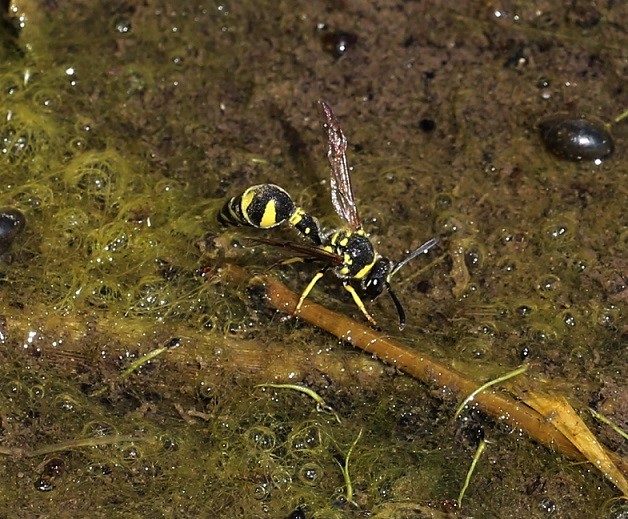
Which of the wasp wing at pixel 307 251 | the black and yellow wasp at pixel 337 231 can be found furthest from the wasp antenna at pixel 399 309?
the wasp wing at pixel 307 251

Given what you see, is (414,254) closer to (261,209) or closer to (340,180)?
(340,180)

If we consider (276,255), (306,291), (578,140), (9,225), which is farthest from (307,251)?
(578,140)

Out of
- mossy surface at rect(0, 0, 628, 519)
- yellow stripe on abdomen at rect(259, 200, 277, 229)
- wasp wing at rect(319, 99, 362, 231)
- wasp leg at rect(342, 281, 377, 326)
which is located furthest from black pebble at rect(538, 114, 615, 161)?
yellow stripe on abdomen at rect(259, 200, 277, 229)

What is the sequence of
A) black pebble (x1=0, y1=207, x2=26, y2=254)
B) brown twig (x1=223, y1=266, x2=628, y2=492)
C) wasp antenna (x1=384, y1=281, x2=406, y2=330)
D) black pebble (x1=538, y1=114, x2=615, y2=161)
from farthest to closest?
black pebble (x1=538, y1=114, x2=615, y2=161)
black pebble (x1=0, y1=207, x2=26, y2=254)
wasp antenna (x1=384, y1=281, x2=406, y2=330)
brown twig (x1=223, y1=266, x2=628, y2=492)

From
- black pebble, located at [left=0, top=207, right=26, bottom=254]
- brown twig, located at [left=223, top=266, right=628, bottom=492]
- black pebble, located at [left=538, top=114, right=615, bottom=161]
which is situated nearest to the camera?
brown twig, located at [left=223, top=266, right=628, bottom=492]

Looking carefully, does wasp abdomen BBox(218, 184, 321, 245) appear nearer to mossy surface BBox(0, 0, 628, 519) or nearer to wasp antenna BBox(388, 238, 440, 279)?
mossy surface BBox(0, 0, 628, 519)

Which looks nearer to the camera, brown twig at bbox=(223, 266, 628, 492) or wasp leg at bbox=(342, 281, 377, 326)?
brown twig at bbox=(223, 266, 628, 492)

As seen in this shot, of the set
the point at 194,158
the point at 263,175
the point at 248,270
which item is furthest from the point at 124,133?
the point at 248,270

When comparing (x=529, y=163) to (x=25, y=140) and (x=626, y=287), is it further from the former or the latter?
(x=25, y=140)
